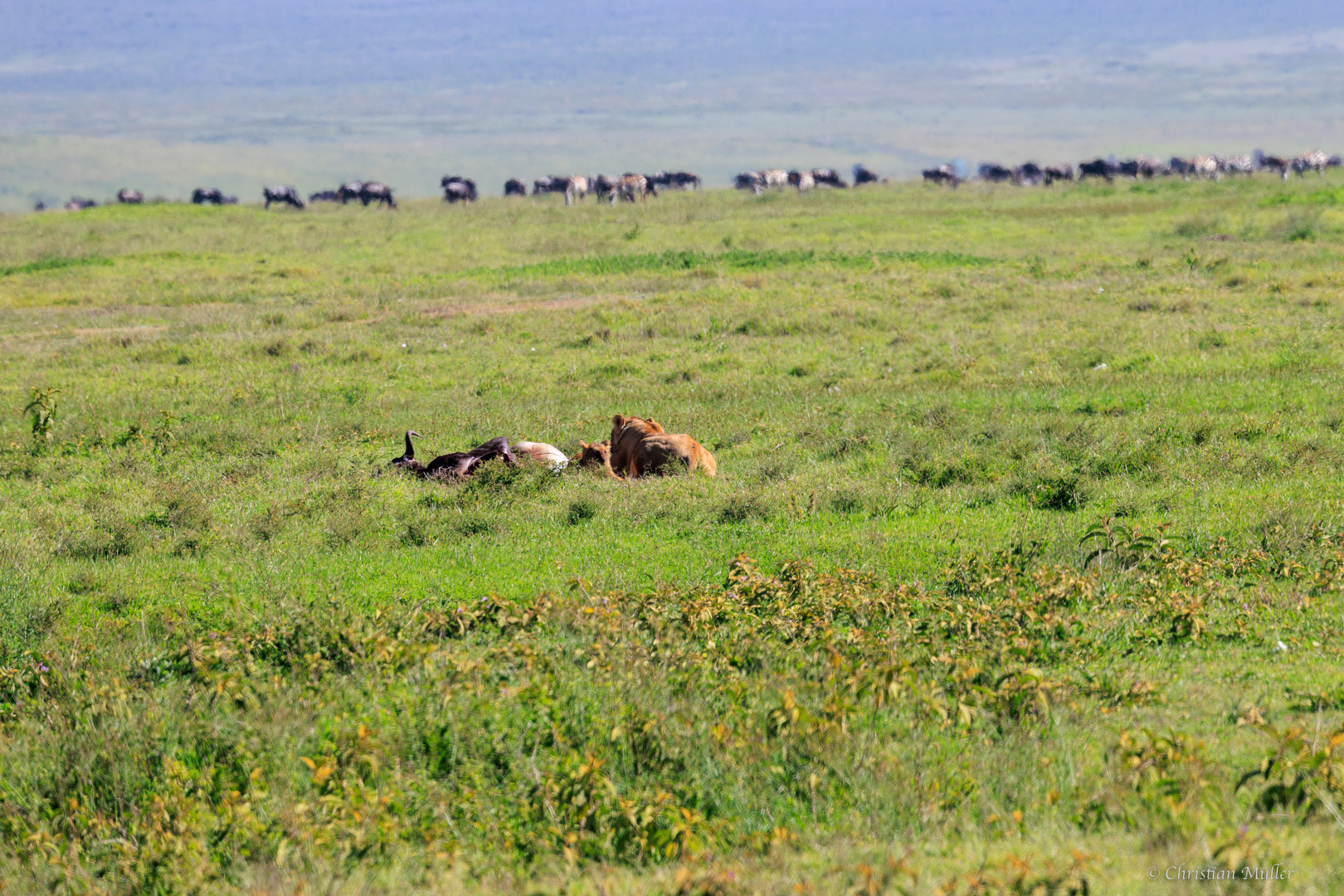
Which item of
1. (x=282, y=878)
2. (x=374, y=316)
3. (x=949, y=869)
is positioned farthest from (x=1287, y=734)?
(x=374, y=316)

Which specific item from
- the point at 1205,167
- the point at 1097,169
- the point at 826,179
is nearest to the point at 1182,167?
the point at 1205,167

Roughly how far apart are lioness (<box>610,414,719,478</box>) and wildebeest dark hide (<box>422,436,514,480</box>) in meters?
1.01

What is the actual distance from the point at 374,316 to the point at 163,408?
22.7 ft

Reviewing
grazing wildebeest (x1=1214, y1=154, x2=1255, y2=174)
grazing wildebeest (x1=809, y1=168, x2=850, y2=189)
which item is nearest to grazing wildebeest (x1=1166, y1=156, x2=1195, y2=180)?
grazing wildebeest (x1=1214, y1=154, x2=1255, y2=174)

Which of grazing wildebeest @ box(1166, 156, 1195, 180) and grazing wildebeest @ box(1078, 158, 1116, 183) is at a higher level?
grazing wildebeest @ box(1166, 156, 1195, 180)

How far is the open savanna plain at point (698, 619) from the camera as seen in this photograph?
13.6 feet

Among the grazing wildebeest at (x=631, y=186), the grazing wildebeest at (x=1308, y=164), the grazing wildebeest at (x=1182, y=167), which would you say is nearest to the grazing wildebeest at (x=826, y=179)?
the grazing wildebeest at (x=631, y=186)

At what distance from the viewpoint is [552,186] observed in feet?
223

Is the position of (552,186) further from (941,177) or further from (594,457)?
(594,457)

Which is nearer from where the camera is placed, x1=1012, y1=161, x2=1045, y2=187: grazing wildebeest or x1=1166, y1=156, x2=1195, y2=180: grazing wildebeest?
x1=1166, y1=156, x2=1195, y2=180: grazing wildebeest

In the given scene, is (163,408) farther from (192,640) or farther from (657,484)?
(192,640)

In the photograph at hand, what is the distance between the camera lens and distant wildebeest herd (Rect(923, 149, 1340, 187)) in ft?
208

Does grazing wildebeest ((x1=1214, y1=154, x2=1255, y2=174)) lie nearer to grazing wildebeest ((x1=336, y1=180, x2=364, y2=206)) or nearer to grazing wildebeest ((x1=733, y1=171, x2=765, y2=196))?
grazing wildebeest ((x1=733, y1=171, x2=765, y2=196))

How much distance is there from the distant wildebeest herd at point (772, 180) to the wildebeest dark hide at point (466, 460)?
158 ft
